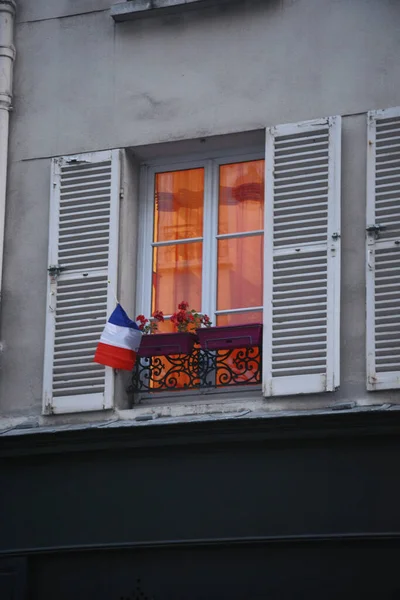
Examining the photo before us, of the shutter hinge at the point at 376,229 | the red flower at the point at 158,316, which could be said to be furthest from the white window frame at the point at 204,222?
the shutter hinge at the point at 376,229

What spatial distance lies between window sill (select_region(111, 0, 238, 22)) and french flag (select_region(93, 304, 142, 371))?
2.20 metres

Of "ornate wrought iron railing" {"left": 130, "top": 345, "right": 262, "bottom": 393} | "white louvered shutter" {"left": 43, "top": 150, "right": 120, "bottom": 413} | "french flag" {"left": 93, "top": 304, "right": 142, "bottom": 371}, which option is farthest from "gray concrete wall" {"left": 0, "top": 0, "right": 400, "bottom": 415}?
"ornate wrought iron railing" {"left": 130, "top": 345, "right": 262, "bottom": 393}

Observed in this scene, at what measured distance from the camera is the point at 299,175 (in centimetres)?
1101

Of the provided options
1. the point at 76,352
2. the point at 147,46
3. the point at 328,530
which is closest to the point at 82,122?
the point at 147,46

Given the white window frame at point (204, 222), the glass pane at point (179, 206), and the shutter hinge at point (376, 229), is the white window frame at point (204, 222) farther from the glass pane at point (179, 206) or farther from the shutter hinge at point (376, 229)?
the shutter hinge at point (376, 229)

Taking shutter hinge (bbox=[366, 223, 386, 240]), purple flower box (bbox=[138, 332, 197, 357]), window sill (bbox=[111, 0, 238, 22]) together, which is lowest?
purple flower box (bbox=[138, 332, 197, 357])

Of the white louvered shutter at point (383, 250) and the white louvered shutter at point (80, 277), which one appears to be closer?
the white louvered shutter at point (383, 250)

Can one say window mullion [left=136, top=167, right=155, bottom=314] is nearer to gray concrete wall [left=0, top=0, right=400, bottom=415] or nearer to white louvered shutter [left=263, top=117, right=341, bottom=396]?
gray concrete wall [left=0, top=0, right=400, bottom=415]

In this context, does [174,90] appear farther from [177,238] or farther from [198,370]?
[198,370]

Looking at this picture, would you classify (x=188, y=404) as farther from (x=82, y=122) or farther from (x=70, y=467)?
(x=82, y=122)

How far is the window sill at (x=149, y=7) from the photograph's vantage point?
11641 mm

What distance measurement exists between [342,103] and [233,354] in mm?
1797

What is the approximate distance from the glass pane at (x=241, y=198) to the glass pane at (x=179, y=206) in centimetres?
17

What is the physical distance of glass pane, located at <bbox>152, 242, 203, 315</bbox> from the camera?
37.6ft
